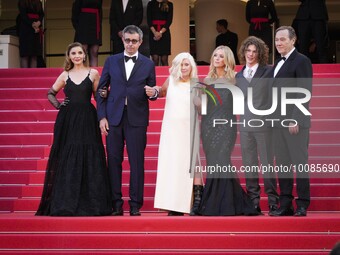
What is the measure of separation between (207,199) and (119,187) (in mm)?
807

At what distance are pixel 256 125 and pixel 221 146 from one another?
370 mm

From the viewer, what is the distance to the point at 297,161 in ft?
30.9

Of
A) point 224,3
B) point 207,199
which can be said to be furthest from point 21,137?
point 224,3

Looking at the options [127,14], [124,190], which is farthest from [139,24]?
[124,190]

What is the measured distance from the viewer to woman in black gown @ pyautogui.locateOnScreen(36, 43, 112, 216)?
9.56 metres

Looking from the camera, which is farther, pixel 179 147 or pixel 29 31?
pixel 29 31

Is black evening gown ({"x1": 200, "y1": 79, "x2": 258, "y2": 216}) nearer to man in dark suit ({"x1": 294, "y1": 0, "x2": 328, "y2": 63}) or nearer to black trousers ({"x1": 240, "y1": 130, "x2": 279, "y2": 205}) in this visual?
black trousers ({"x1": 240, "y1": 130, "x2": 279, "y2": 205})

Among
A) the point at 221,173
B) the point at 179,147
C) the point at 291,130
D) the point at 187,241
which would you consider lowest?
the point at 187,241

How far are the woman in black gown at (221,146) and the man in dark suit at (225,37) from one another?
7859 mm

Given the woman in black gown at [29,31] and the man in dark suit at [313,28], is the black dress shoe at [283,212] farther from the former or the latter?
the woman in black gown at [29,31]

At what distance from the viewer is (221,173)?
9.51 metres

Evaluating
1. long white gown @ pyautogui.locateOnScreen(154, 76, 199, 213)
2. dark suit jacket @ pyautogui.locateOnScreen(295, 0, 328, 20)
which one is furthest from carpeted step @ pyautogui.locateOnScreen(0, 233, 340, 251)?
dark suit jacket @ pyautogui.locateOnScreen(295, 0, 328, 20)

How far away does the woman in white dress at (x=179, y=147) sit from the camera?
9.55 meters

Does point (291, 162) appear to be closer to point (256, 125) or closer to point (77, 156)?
point (256, 125)
